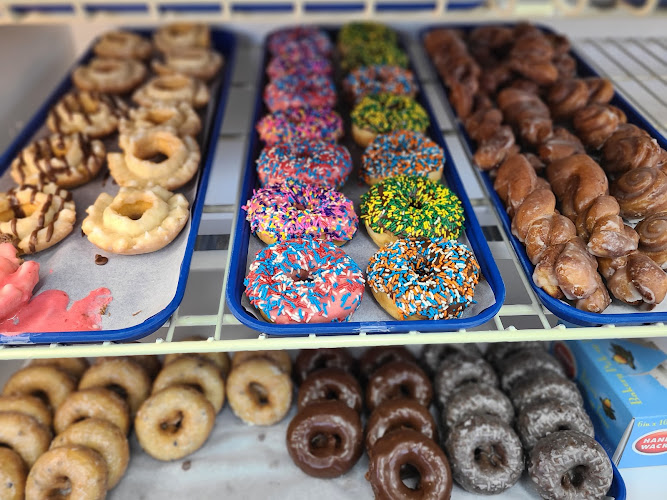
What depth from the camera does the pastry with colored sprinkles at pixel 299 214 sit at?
213 centimetres

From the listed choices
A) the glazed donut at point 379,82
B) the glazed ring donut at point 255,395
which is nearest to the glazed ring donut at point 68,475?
the glazed ring donut at point 255,395

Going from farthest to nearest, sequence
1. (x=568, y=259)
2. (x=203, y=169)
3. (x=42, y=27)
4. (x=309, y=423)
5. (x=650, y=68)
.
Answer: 1. (x=42, y=27)
2. (x=650, y=68)
3. (x=203, y=169)
4. (x=309, y=423)
5. (x=568, y=259)

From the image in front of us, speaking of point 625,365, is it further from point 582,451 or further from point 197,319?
point 197,319

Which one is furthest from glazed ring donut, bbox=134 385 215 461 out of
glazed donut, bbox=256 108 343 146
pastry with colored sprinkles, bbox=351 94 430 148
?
pastry with colored sprinkles, bbox=351 94 430 148

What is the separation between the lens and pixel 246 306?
1.92m

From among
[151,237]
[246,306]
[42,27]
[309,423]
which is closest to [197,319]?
[246,306]

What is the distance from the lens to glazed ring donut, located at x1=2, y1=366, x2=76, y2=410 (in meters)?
2.54

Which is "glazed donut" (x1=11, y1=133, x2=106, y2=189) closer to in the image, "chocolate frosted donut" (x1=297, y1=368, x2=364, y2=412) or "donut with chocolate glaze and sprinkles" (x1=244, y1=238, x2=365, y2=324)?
"donut with chocolate glaze and sprinkles" (x1=244, y1=238, x2=365, y2=324)

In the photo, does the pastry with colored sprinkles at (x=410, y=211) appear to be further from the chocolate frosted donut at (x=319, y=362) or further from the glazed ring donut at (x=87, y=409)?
the glazed ring donut at (x=87, y=409)

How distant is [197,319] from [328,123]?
1262mm

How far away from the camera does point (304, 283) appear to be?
192 cm

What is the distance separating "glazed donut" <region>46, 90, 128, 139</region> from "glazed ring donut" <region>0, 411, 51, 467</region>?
147cm

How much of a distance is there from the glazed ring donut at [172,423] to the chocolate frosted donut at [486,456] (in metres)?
1.15

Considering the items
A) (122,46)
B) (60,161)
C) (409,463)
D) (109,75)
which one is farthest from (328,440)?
(122,46)
